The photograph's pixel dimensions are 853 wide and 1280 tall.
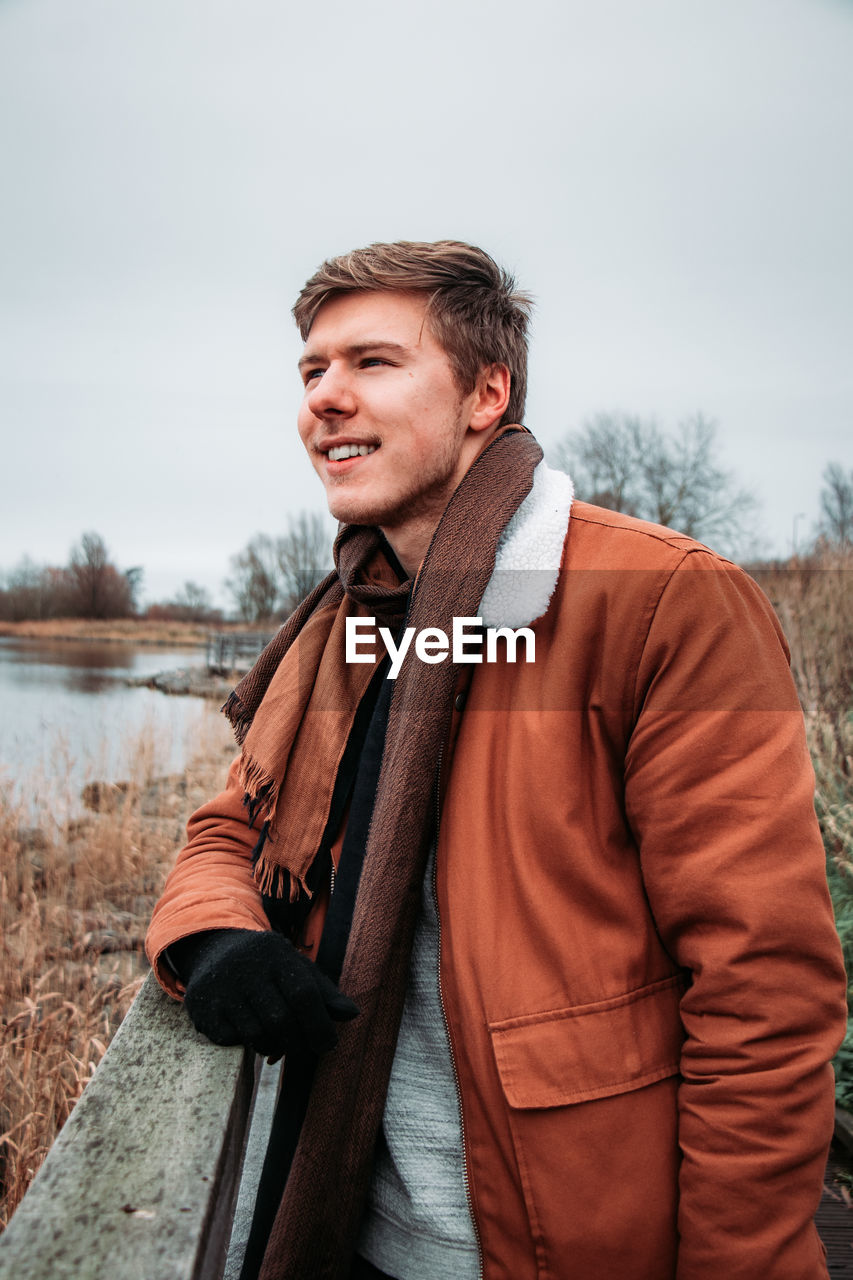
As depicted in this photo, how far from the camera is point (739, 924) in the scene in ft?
3.58

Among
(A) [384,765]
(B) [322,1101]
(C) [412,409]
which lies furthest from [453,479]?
(B) [322,1101]

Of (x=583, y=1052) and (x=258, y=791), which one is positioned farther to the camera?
(x=258, y=791)

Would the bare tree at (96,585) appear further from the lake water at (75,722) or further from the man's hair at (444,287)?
the man's hair at (444,287)

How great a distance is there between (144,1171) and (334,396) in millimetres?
1395

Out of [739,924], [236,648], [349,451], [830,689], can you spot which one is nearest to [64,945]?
[349,451]

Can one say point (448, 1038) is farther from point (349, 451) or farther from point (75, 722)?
point (75, 722)

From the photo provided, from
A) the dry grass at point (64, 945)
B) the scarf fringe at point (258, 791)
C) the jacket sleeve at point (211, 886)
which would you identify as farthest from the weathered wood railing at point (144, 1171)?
the dry grass at point (64, 945)

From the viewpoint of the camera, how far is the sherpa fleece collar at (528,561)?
135cm

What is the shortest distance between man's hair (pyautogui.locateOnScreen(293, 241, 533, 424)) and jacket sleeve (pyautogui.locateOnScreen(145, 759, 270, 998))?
108 centimetres

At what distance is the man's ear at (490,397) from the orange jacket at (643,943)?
1.95 feet

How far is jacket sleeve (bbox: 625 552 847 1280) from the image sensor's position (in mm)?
1057

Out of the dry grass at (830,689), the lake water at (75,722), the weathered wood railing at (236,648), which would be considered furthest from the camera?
the weathered wood railing at (236,648)

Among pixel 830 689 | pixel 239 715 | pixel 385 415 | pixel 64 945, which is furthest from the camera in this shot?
pixel 830 689

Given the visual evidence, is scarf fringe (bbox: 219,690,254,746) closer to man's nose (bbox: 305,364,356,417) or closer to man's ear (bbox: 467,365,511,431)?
man's nose (bbox: 305,364,356,417)
